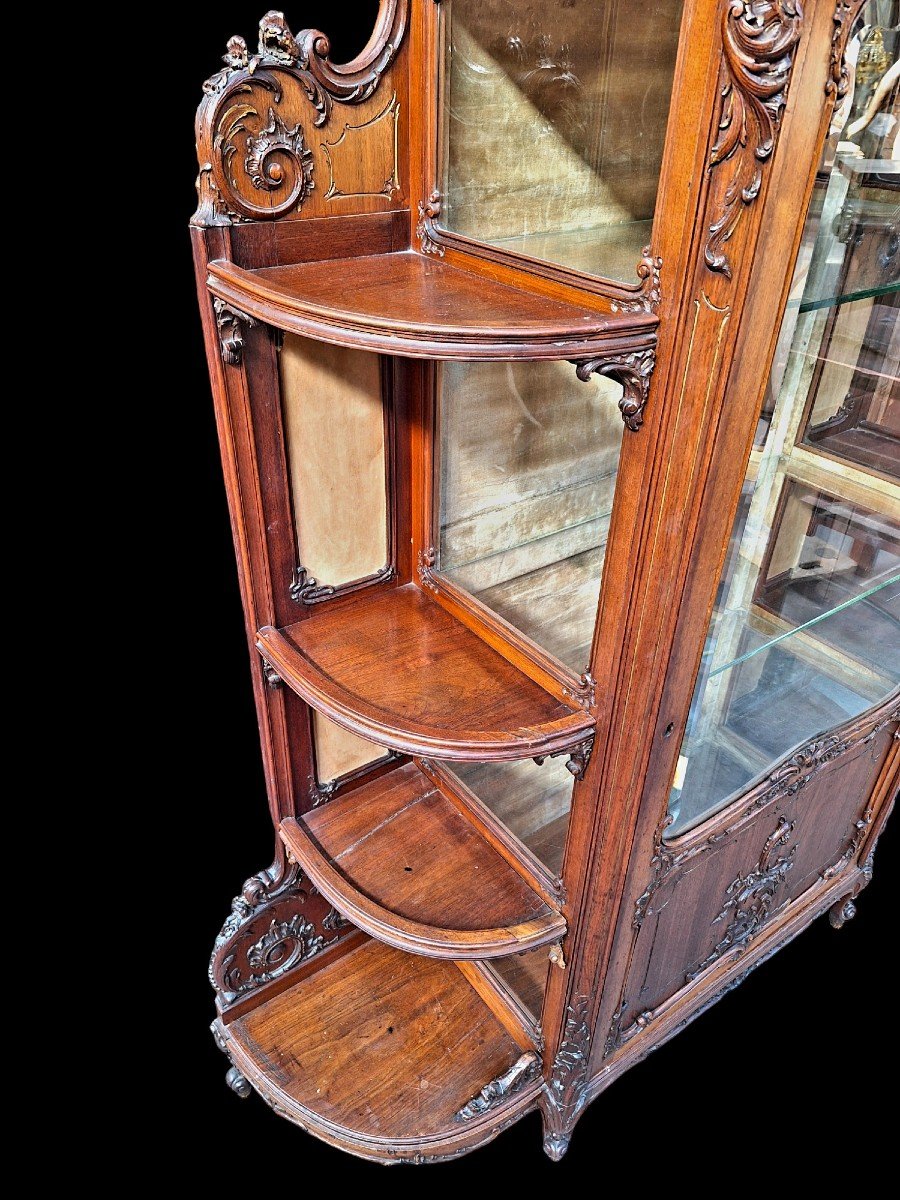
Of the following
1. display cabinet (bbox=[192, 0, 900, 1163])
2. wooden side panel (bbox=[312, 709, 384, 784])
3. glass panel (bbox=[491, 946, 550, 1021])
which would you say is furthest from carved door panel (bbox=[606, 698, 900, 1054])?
wooden side panel (bbox=[312, 709, 384, 784])

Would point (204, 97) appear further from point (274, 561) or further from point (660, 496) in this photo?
point (660, 496)

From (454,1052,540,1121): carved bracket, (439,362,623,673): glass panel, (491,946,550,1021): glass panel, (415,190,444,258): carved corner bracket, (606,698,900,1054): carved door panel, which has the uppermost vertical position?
(415,190,444,258): carved corner bracket

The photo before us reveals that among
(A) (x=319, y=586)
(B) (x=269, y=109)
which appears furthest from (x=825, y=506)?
(B) (x=269, y=109)

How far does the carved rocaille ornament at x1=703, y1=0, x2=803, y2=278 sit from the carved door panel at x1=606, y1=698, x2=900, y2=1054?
0.97m

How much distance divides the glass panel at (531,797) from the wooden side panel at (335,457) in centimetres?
45

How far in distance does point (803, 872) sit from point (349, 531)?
1.36 m

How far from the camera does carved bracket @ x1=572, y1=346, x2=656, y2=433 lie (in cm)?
99

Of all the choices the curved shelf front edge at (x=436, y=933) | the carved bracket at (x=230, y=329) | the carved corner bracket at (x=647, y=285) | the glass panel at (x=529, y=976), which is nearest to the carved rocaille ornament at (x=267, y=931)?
the curved shelf front edge at (x=436, y=933)

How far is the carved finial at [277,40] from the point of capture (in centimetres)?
110

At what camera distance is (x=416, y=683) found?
136 cm

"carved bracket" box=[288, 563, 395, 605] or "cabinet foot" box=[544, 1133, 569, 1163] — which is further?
"cabinet foot" box=[544, 1133, 569, 1163]

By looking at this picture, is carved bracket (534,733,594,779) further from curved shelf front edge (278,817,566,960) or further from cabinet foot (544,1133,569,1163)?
cabinet foot (544,1133,569,1163)

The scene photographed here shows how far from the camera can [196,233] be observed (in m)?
1.17

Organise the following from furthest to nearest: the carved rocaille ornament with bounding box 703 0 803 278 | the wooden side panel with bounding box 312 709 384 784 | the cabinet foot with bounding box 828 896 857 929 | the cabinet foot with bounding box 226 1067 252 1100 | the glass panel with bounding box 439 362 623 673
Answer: the cabinet foot with bounding box 828 896 857 929 → the cabinet foot with bounding box 226 1067 252 1100 → the wooden side panel with bounding box 312 709 384 784 → the glass panel with bounding box 439 362 623 673 → the carved rocaille ornament with bounding box 703 0 803 278
